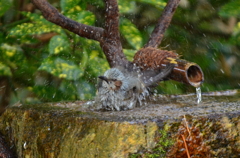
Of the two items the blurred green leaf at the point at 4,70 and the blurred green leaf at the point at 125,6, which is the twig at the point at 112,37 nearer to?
the blurred green leaf at the point at 125,6

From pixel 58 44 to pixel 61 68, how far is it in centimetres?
12

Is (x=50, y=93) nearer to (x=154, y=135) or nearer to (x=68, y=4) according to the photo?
(x=68, y=4)

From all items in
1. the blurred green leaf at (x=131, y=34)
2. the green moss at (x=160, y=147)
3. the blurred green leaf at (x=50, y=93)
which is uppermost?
the blurred green leaf at (x=131, y=34)

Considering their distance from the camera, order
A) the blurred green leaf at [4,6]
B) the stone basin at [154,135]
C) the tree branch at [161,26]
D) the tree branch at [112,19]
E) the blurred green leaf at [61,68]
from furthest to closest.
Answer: the blurred green leaf at [4,6] → the blurred green leaf at [61,68] → the tree branch at [161,26] → the tree branch at [112,19] → the stone basin at [154,135]

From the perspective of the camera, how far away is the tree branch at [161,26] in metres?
1.71

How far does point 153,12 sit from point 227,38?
1.73 ft

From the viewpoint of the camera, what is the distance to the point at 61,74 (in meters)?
1.85

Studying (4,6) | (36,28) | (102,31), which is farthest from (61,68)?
(4,6)

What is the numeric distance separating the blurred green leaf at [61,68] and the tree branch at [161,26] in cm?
41

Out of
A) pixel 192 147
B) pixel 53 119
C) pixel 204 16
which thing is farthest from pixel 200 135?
pixel 204 16

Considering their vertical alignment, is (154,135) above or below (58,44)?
below

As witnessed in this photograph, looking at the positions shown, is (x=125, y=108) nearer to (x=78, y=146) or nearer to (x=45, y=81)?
(x=78, y=146)

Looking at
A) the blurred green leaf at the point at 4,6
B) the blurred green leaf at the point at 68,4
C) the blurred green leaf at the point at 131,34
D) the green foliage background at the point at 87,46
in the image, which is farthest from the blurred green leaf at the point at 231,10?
the blurred green leaf at the point at 4,6

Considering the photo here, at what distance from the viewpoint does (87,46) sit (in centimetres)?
201
